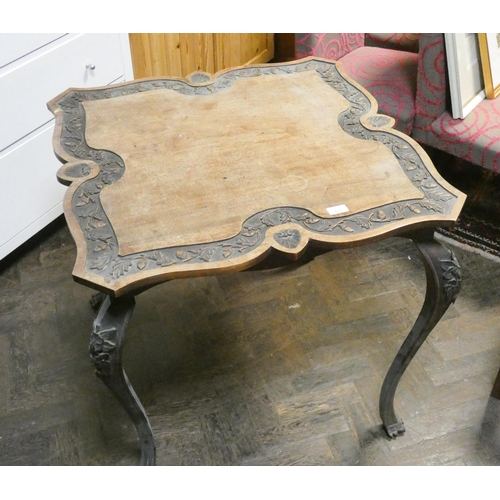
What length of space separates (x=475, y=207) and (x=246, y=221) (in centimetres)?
128

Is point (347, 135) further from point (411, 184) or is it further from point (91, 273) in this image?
point (91, 273)

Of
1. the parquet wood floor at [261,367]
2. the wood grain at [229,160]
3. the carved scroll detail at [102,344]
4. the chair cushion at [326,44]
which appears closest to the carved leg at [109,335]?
the carved scroll detail at [102,344]

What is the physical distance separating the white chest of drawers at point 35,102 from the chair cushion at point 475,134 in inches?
42.5

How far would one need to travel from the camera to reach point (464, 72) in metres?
1.70

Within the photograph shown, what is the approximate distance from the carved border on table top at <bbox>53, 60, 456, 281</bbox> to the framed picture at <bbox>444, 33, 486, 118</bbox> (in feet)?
1.39

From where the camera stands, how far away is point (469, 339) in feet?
5.38

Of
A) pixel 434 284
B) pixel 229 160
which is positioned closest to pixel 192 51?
pixel 229 160

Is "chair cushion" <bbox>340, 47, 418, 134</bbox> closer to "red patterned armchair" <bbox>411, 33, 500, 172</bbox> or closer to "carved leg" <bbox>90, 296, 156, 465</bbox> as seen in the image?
"red patterned armchair" <bbox>411, 33, 500, 172</bbox>

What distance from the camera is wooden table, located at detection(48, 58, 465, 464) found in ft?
3.38

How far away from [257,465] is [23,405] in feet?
2.09

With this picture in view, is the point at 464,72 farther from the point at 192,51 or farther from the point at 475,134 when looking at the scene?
the point at 192,51

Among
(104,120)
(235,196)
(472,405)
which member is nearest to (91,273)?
(235,196)

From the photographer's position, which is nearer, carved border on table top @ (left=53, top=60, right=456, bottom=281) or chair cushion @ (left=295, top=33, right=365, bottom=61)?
carved border on table top @ (left=53, top=60, right=456, bottom=281)

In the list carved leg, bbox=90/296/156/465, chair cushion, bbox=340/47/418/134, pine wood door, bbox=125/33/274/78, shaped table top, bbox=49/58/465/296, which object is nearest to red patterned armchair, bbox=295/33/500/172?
chair cushion, bbox=340/47/418/134
